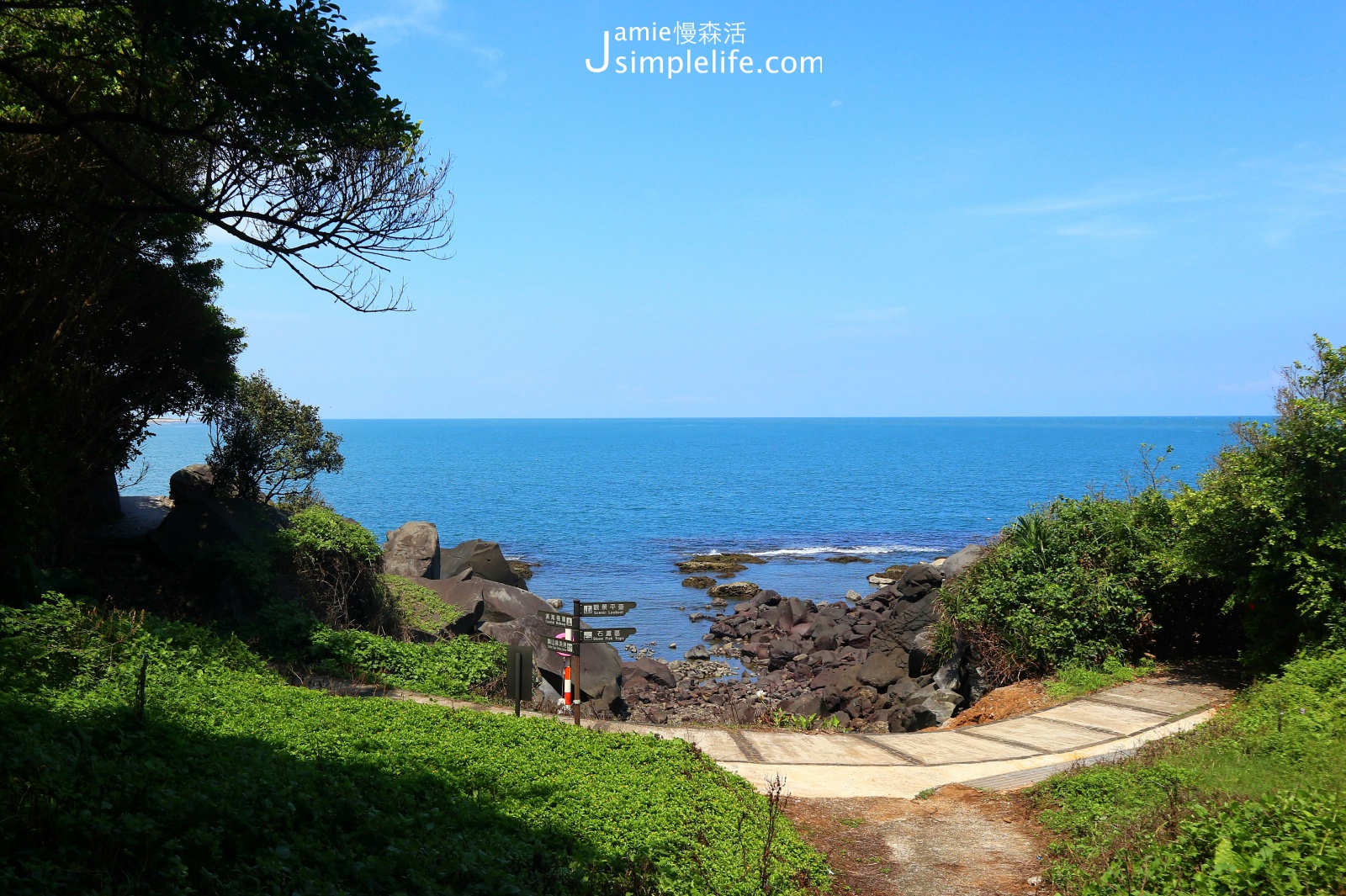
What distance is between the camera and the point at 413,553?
25.5 meters

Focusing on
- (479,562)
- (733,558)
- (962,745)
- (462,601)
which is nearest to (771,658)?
(479,562)

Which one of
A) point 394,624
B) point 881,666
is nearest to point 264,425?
point 394,624

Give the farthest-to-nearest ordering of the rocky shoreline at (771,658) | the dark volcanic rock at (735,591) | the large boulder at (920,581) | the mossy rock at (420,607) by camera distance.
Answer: the dark volcanic rock at (735,591)
the large boulder at (920,581)
the mossy rock at (420,607)
the rocky shoreline at (771,658)

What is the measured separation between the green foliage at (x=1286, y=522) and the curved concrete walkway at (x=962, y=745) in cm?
151

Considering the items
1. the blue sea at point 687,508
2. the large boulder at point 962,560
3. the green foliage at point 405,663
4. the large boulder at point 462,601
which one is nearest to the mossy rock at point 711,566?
the blue sea at point 687,508

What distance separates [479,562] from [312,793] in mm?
23814

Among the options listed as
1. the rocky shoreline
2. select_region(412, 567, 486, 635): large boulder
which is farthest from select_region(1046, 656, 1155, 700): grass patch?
select_region(412, 567, 486, 635): large boulder

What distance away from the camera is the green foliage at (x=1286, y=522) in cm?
1135

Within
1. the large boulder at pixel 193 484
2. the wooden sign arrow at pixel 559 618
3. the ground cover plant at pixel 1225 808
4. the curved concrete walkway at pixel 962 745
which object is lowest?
the curved concrete walkway at pixel 962 745

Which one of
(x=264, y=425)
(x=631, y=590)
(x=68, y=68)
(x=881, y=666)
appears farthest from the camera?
(x=631, y=590)

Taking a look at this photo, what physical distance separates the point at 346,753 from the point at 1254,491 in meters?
12.2

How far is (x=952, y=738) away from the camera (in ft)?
39.2

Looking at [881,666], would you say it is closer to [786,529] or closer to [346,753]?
[346,753]

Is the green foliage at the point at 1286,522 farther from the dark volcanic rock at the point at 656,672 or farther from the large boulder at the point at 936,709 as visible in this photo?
the dark volcanic rock at the point at 656,672
